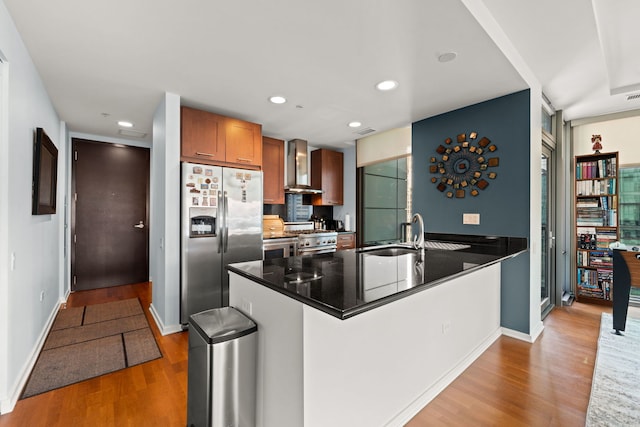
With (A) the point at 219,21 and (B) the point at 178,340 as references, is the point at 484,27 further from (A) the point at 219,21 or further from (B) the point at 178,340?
(B) the point at 178,340

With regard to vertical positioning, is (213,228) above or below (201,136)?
below

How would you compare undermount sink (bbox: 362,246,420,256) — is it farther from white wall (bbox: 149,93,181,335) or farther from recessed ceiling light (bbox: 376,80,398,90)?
white wall (bbox: 149,93,181,335)

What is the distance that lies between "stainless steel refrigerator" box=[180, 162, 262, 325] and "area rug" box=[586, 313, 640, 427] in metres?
3.12

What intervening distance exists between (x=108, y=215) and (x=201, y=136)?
107 inches

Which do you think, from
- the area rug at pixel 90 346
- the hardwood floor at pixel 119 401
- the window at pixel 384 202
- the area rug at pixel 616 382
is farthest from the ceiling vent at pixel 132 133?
the area rug at pixel 616 382

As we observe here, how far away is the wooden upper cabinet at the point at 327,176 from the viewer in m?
5.01

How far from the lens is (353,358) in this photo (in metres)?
1.40

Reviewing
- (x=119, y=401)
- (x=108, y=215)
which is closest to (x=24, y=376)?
(x=119, y=401)

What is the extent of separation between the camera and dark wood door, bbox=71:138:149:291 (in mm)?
4480

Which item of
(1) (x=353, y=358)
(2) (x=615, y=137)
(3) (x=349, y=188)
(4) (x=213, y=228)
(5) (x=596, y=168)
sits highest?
(2) (x=615, y=137)

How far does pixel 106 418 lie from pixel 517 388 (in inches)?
106

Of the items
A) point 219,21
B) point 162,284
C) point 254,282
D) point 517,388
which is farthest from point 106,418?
point 517,388

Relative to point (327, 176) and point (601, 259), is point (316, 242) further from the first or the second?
point (601, 259)

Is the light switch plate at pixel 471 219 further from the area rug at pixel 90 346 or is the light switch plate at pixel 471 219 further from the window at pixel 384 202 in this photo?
the area rug at pixel 90 346
